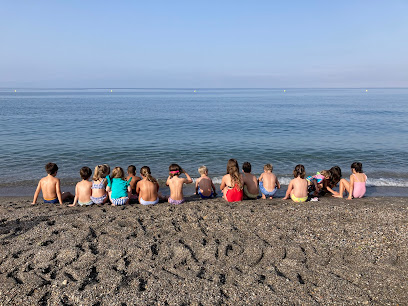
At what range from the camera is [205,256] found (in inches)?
188

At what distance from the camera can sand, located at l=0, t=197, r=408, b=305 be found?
3803mm

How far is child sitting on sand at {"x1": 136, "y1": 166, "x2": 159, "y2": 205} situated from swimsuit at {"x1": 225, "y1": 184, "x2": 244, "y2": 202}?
1.95 m

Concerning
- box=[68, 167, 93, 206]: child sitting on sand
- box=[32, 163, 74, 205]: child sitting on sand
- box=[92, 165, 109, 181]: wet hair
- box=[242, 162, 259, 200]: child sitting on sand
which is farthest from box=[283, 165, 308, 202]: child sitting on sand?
box=[32, 163, 74, 205]: child sitting on sand

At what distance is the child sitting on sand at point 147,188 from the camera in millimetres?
7790

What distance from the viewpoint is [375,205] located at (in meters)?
7.69

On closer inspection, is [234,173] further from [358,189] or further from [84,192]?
[84,192]

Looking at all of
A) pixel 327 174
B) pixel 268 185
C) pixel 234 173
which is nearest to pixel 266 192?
pixel 268 185

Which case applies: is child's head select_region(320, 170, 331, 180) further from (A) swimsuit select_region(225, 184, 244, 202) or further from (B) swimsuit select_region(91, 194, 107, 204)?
(B) swimsuit select_region(91, 194, 107, 204)

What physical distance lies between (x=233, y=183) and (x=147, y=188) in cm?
228

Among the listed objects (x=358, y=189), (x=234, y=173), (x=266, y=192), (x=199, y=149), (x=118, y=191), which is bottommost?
(x=199, y=149)

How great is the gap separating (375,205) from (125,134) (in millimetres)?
17619

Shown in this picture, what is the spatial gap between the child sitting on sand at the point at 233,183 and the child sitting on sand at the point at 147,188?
194 cm

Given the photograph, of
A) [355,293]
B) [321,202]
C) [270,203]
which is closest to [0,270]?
[355,293]

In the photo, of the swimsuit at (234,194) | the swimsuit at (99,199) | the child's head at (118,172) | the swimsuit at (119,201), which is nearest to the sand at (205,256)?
the swimsuit at (119,201)
